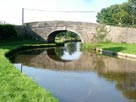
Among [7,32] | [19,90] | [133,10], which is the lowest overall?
[19,90]

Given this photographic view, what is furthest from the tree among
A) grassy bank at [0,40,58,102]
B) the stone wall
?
grassy bank at [0,40,58,102]

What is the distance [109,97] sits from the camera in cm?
1144

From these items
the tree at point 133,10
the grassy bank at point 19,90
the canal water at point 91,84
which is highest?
the tree at point 133,10

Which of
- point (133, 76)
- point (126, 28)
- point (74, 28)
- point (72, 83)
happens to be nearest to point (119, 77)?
point (133, 76)

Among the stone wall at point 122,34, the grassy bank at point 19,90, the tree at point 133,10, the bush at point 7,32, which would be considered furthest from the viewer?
the tree at point 133,10

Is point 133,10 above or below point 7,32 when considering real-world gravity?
above

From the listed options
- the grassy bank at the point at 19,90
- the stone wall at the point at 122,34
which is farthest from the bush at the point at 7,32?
the grassy bank at the point at 19,90

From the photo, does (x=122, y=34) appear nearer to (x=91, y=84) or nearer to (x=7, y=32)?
(x=7, y=32)

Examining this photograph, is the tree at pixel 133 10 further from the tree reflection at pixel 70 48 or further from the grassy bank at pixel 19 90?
the grassy bank at pixel 19 90

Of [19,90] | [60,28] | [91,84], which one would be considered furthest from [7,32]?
[19,90]

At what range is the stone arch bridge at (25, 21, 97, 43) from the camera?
139 ft

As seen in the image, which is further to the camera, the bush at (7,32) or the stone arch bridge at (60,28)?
the stone arch bridge at (60,28)

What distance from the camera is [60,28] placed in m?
43.2

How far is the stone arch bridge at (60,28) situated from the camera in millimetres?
42438
